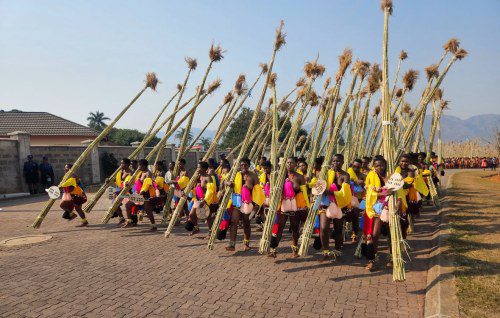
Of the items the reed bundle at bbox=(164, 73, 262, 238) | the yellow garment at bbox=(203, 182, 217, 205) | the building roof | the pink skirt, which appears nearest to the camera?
the pink skirt

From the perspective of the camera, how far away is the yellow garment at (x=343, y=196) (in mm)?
5672

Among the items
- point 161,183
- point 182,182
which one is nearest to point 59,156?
point 161,183

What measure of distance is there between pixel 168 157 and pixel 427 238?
1842 cm

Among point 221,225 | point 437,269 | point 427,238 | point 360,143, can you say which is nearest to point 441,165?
point 360,143

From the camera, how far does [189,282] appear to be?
195 inches

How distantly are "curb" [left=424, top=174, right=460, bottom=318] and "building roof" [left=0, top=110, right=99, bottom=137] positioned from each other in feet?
100

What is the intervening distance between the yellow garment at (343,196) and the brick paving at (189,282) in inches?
38.0

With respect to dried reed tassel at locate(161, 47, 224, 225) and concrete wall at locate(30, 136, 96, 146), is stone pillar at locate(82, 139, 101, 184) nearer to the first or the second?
dried reed tassel at locate(161, 47, 224, 225)

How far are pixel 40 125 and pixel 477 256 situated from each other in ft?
111

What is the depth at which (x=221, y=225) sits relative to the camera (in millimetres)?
6414

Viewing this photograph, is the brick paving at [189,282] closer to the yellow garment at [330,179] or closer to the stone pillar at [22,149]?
the yellow garment at [330,179]

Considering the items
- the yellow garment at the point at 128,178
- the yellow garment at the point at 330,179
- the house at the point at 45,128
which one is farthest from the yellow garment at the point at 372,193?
the house at the point at 45,128

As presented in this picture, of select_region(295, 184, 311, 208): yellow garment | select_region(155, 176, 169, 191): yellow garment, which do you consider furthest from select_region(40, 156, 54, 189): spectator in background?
select_region(295, 184, 311, 208): yellow garment

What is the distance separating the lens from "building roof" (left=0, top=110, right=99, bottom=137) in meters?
29.9
